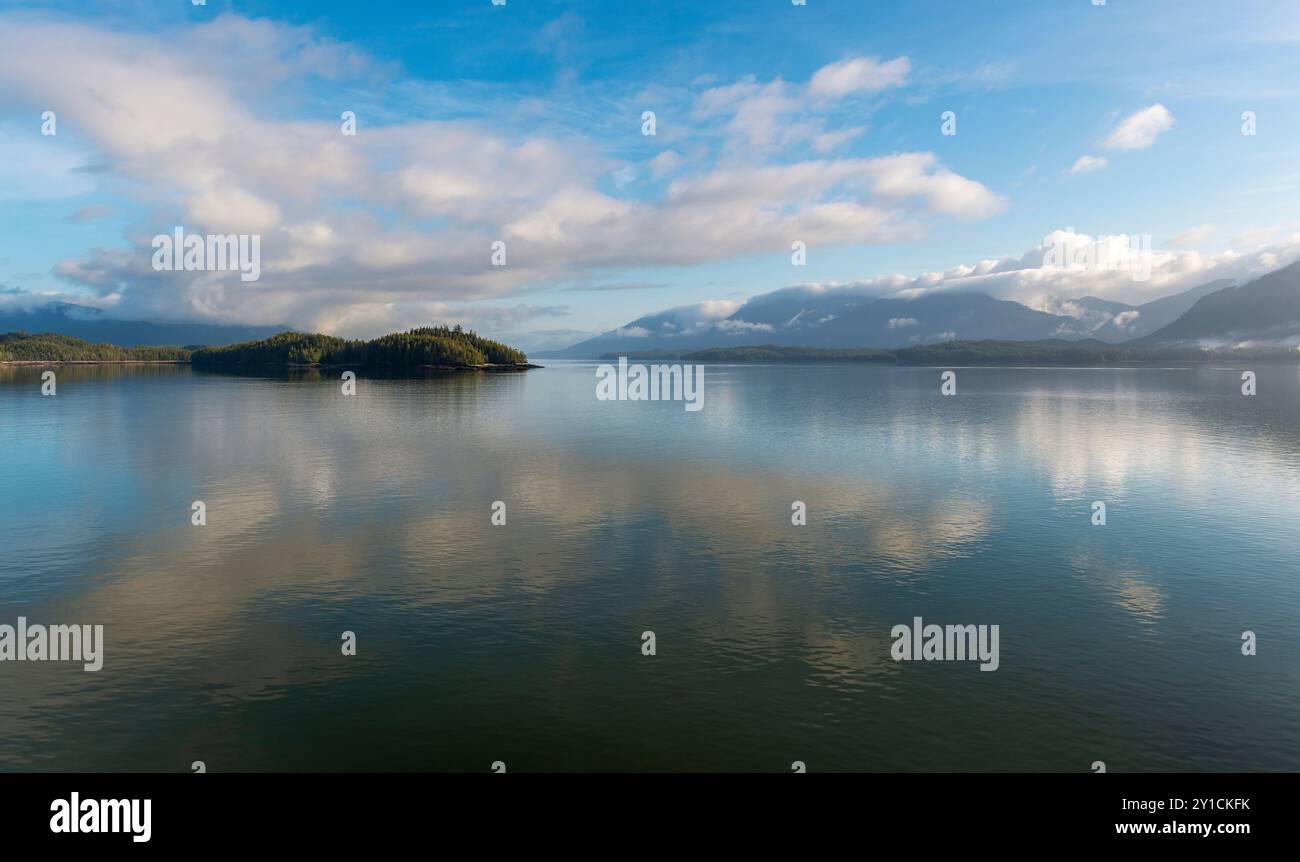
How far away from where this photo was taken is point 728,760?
992 inches

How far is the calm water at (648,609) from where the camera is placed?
86.6 ft

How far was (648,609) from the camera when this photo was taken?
1522 inches

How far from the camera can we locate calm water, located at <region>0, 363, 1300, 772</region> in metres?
26.4

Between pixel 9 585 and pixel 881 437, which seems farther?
pixel 881 437

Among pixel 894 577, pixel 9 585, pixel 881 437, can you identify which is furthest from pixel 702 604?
pixel 881 437

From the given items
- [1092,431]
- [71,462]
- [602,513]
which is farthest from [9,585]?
[1092,431]

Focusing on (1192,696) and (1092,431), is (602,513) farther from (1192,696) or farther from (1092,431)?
(1092,431)

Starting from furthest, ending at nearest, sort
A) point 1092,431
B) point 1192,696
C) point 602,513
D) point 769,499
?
point 1092,431, point 769,499, point 602,513, point 1192,696
